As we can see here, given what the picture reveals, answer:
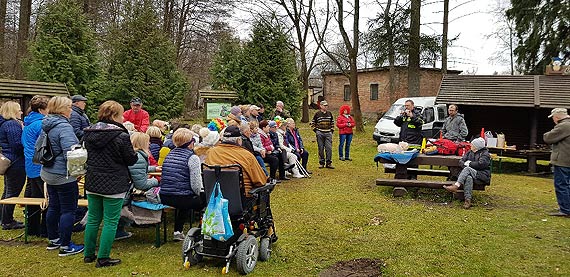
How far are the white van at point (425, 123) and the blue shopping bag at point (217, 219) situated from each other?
11801mm

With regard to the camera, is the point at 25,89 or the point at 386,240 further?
the point at 25,89

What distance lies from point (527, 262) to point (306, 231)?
2.61m

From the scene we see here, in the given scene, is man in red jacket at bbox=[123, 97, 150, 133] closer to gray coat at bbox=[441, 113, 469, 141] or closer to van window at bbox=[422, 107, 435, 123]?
gray coat at bbox=[441, 113, 469, 141]

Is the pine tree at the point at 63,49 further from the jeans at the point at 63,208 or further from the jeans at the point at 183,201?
the jeans at the point at 183,201

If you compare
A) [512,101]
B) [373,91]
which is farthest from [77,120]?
[373,91]

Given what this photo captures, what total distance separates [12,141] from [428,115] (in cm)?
1376

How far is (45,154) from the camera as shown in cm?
476

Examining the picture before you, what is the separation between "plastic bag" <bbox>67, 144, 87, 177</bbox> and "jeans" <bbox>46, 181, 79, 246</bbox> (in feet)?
1.51

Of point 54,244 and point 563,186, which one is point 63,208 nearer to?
point 54,244

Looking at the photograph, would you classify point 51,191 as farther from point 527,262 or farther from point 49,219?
point 527,262

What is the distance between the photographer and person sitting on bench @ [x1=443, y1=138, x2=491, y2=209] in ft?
24.5

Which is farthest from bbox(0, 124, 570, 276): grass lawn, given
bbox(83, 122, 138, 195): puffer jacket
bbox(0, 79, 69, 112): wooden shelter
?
bbox(0, 79, 69, 112): wooden shelter

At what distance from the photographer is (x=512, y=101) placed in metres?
12.2

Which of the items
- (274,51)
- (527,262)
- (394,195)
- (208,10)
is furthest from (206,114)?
(208,10)
